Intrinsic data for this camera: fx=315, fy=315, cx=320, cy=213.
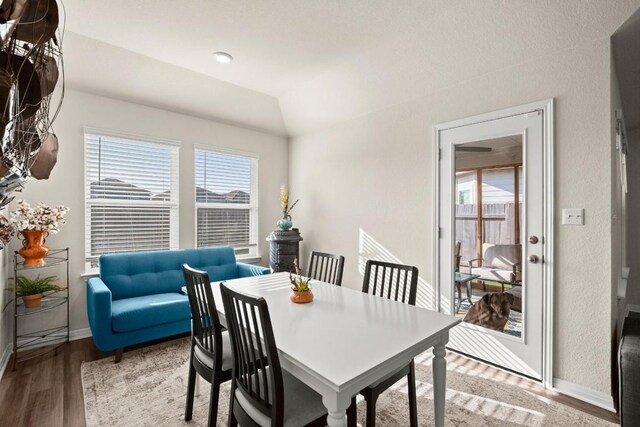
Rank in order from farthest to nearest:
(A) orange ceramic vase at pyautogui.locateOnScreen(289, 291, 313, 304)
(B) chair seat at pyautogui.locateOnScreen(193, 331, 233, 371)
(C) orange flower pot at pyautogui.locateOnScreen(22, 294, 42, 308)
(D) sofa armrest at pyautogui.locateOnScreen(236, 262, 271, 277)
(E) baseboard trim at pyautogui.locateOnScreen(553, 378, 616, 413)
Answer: (D) sofa armrest at pyautogui.locateOnScreen(236, 262, 271, 277)
(C) orange flower pot at pyautogui.locateOnScreen(22, 294, 42, 308)
(E) baseboard trim at pyautogui.locateOnScreen(553, 378, 616, 413)
(A) orange ceramic vase at pyautogui.locateOnScreen(289, 291, 313, 304)
(B) chair seat at pyautogui.locateOnScreen(193, 331, 233, 371)

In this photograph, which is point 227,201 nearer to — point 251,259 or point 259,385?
point 251,259

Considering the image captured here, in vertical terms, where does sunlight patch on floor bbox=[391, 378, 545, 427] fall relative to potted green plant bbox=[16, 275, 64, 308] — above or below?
below

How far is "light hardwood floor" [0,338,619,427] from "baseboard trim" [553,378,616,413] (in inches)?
1.7

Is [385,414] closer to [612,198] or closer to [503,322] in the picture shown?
[503,322]

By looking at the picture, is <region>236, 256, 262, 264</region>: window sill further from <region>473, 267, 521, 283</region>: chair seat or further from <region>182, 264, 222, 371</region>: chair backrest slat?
<region>473, 267, 521, 283</region>: chair seat

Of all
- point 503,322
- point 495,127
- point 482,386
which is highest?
point 495,127

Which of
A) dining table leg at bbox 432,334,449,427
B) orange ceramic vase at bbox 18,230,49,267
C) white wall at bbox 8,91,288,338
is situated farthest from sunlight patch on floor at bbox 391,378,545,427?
orange ceramic vase at bbox 18,230,49,267

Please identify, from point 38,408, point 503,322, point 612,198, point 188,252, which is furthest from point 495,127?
point 38,408

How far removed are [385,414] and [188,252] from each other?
2702 millimetres

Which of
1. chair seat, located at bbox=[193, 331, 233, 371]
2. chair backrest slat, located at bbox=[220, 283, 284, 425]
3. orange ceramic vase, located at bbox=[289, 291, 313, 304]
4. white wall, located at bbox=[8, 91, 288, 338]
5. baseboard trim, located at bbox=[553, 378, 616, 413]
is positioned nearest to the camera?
chair backrest slat, located at bbox=[220, 283, 284, 425]

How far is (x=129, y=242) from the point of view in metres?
3.56

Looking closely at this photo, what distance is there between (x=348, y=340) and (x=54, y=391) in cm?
236

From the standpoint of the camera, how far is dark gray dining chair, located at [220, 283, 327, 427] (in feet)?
4.06

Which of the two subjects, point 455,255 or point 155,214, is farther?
point 155,214
